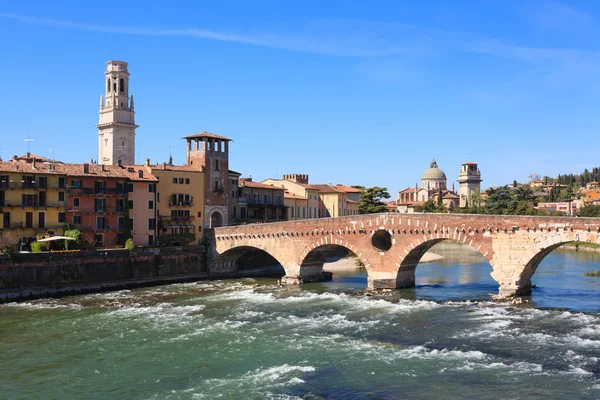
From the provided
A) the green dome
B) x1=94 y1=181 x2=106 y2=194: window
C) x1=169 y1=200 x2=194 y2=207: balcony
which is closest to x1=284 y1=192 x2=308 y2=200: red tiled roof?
x1=169 y1=200 x2=194 y2=207: balcony

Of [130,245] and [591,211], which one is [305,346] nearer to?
[130,245]

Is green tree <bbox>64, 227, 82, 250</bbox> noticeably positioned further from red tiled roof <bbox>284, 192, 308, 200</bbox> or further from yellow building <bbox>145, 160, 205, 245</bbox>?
red tiled roof <bbox>284, 192, 308, 200</bbox>

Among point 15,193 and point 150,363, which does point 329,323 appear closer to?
point 150,363

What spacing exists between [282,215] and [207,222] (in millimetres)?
16598

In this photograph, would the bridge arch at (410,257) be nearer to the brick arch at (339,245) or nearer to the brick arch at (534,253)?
the brick arch at (339,245)

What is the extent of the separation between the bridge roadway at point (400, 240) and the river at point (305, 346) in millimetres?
2457

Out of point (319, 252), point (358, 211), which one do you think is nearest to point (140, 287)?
point (319, 252)

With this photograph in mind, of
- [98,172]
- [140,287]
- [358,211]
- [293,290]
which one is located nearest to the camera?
[293,290]

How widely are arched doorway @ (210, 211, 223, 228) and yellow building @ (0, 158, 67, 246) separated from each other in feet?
48.0

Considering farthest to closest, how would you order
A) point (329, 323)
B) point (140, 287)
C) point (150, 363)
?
point (140, 287), point (329, 323), point (150, 363)

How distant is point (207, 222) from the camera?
58.7 metres

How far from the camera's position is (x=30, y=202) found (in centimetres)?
4719

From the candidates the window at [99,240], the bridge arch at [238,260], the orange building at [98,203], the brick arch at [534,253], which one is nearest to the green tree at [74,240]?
the orange building at [98,203]

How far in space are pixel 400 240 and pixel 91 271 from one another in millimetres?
21577
